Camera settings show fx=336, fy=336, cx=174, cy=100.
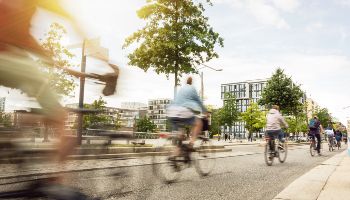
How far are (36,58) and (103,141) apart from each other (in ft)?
3.20

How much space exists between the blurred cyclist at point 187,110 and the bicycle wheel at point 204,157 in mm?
309

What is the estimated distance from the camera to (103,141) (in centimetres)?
290

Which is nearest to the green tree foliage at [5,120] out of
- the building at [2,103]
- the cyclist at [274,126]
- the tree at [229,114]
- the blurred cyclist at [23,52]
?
the building at [2,103]

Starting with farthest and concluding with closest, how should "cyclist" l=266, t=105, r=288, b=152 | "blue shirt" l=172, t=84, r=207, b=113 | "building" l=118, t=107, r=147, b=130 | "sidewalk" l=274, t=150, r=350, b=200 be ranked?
"cyclist" l=266, t=105, r=288, b=152
"blue shirt" l=172, t=84, r=207, b=113
"sidewalk" l=274, t=150, r=350, b=200
"building" l=118, t=107, r=147, b=130

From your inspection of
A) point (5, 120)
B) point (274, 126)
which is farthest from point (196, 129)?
point (5, 120)

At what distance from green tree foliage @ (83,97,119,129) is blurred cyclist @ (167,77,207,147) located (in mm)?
3164

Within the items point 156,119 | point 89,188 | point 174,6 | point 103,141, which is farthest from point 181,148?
point 156,119

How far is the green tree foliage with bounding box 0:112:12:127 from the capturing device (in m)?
2.17

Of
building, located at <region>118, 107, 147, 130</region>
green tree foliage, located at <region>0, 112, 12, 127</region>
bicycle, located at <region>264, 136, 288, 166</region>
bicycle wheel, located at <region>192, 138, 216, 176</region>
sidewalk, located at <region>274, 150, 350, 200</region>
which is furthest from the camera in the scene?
bicycle, located at <region>264, 136, 288, 166</region>

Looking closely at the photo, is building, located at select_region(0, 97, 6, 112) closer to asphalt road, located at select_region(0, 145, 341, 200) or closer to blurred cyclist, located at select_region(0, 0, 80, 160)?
blurred cyclist, located at select_region(0, 0, 80, 160)

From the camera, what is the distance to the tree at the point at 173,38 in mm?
18688

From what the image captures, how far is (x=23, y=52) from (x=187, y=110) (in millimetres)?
4261

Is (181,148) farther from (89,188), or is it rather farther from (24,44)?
(24,44)

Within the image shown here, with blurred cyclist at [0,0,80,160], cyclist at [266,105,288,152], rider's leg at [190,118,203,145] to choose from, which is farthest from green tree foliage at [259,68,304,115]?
blurred cyclist at [0,0,80,160]
